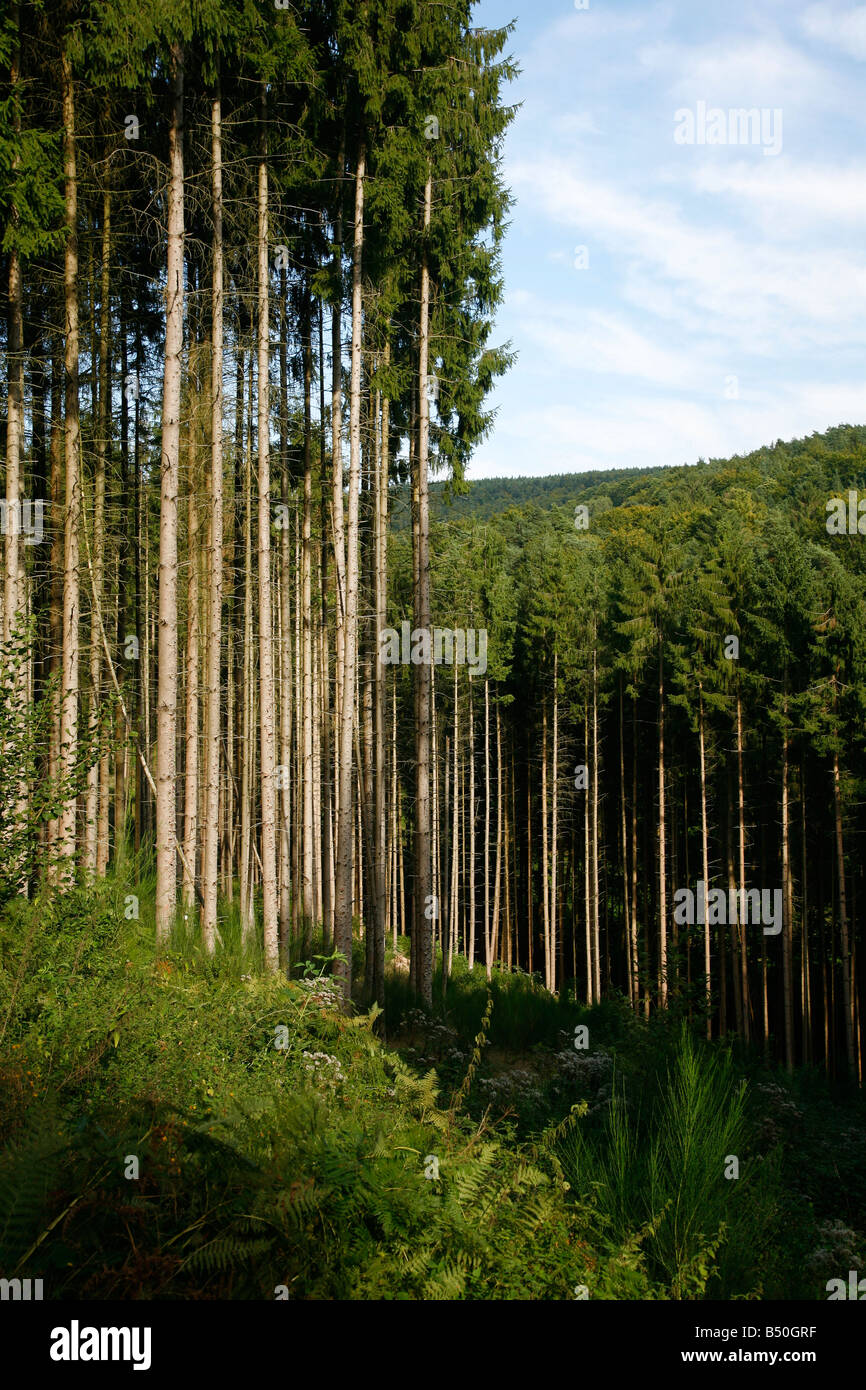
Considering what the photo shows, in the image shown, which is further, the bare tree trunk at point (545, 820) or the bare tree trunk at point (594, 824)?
the bare tree trunk at point (545, 820)

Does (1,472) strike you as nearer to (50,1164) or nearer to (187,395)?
(187,395)

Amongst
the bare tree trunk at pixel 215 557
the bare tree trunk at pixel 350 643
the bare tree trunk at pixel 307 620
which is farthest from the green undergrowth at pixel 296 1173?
the bare tree trunk at pixel 307 620

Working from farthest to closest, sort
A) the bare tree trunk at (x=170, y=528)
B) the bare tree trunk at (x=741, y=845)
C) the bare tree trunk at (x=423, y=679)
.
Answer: the bare tree trunk at (x=741, y=845), the bare tree trunk at (x=423, y=679), the bare tree trunk at (x=170, y=528)

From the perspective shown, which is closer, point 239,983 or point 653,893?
point 239,983

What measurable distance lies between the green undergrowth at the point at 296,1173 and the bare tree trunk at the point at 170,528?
2.75 meters

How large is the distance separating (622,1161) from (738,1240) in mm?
715

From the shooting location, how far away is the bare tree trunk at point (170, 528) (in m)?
10.5

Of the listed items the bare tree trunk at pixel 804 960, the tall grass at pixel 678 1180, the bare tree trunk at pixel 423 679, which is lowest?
the bare tree trunk at pixel 804 960

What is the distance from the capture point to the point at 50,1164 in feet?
11.5

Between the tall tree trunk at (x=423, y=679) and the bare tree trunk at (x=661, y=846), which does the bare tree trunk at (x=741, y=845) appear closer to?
the bare tree trunk at (x=661, y=846)

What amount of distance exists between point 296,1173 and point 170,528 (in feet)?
28.3

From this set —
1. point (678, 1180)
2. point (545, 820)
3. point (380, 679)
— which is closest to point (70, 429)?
point (380, 679)

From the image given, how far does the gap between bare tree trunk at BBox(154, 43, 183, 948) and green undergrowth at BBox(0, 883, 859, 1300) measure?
9.01 feet

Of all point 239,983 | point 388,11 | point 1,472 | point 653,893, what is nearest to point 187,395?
point 1,472
